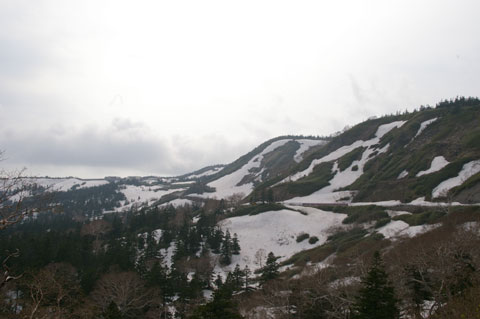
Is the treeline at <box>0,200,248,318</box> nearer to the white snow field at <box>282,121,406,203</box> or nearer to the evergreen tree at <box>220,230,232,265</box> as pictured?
the evergreen tree at <box>220,230,232,265</box>

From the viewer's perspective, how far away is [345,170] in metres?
126

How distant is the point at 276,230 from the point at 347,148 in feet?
282

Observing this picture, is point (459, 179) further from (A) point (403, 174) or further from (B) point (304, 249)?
(B) point (304, 249)

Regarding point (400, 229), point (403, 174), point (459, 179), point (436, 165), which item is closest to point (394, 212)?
point (400, 229)

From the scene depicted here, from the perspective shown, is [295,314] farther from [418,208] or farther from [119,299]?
[418,208]

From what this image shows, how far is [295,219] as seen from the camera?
8431cm

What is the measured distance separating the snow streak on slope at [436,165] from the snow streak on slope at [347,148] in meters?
46.6

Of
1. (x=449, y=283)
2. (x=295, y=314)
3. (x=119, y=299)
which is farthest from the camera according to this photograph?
(x=119, y=299)

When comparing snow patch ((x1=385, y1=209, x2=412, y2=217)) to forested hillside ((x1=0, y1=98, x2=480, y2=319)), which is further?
snow patch ((x1=385, y1=209, x2=412, y2=217))

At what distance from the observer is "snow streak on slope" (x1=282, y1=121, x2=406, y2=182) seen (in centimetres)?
14249

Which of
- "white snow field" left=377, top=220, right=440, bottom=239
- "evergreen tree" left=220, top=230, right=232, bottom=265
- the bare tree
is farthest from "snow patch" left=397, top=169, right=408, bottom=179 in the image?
the bare tree

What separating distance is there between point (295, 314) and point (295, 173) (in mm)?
129920

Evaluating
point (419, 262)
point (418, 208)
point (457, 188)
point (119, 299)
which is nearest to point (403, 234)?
point (418, 208)

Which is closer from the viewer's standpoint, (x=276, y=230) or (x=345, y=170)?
(x=276, y=230)
